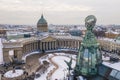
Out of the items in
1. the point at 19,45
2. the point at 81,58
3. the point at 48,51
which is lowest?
the point at 48,51

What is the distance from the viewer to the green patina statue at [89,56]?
21500mm

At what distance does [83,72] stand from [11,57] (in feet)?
134

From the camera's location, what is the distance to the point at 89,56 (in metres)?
21.6

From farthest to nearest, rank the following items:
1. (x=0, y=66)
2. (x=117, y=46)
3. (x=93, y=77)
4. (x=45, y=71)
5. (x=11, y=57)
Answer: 1. (x=117, y=46)
2. (x=11, y=57)
3. (x=0, y=66)
4. (x=45, y=71)
5. (x=93, y=77)

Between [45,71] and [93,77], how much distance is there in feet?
73.3

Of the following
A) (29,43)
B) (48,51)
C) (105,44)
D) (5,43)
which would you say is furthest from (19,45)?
(105,44)

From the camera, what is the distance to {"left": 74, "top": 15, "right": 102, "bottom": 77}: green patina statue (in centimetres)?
2150

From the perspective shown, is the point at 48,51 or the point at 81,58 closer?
the point at 81,58

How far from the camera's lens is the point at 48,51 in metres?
79.0

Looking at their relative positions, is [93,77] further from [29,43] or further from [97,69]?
[29,43]

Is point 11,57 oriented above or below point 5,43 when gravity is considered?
below

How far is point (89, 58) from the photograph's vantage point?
70.5 ft

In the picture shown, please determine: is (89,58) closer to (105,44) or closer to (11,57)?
(11,57)

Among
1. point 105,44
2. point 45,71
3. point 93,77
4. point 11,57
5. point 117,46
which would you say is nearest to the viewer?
point 93,77
